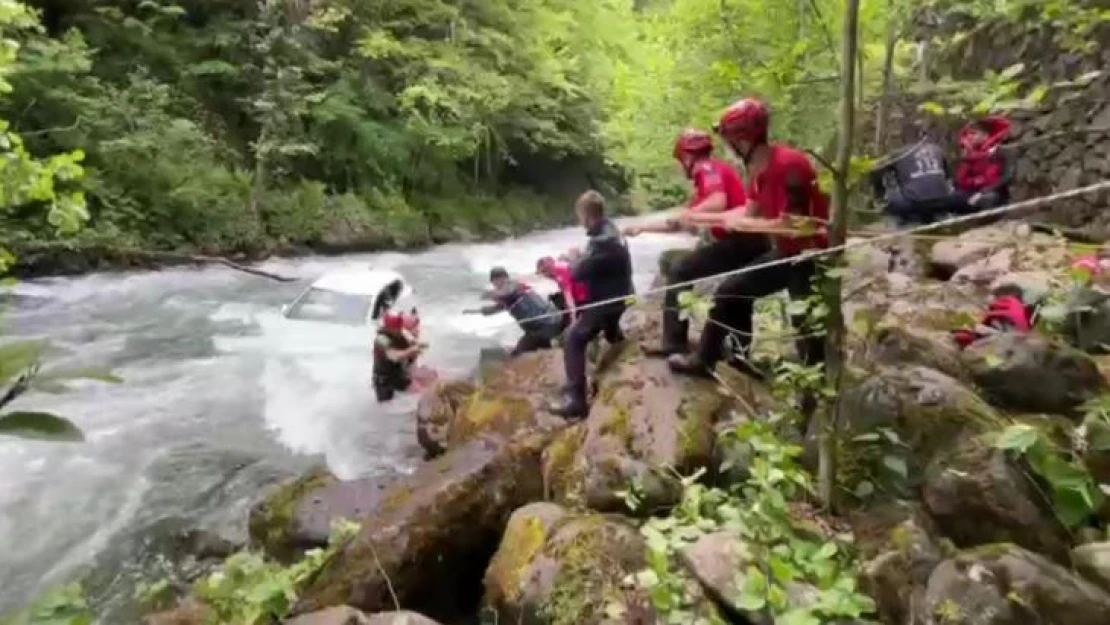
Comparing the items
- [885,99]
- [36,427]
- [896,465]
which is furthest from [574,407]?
[36,427]

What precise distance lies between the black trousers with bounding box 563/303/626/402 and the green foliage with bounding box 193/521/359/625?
2.07 metres

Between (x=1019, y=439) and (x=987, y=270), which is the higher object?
(x=1019, y=439)

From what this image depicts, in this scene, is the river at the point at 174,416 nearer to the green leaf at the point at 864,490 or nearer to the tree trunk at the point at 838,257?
the tree trunk at the point at 838,257

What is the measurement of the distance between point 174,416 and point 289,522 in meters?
4.21

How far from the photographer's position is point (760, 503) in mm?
3359

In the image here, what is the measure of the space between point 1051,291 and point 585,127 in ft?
84.8

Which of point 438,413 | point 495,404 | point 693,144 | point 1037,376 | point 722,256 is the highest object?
point 693,144

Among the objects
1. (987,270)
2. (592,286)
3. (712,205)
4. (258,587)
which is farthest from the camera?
(987,270)

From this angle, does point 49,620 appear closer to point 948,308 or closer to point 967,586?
point 967,586

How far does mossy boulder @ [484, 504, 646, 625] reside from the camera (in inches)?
172

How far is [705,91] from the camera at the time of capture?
1337cm

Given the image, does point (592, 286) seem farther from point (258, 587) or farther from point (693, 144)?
point (258, 587)

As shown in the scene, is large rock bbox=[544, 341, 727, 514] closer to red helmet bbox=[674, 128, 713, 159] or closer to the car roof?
red helmet bbox=[674, 128, 713, 159]

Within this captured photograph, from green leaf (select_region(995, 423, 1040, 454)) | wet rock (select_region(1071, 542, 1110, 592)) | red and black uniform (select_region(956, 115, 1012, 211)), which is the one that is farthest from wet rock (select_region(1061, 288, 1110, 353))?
red and black uniform (select_region(956, 115, 1012, 211))
